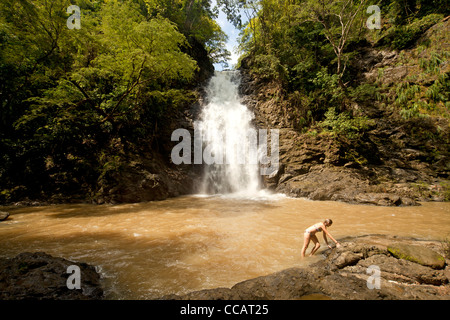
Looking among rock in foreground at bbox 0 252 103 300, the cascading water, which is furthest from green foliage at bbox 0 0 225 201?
rock in foreground at bbox 0 252 103 300

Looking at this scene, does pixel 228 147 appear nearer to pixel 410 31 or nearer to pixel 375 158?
pixel 375 158

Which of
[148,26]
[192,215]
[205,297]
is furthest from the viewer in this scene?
[148,26]

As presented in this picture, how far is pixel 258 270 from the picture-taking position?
11.0ft

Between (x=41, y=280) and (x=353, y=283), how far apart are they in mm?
3963

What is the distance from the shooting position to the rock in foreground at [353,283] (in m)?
2.23

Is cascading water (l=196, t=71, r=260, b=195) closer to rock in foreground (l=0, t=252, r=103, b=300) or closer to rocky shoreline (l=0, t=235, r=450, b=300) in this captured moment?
rocky shoreline (l=0, t=235, r=450, b=300)

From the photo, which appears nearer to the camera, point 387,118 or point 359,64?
point 387,118

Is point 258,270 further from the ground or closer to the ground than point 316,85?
closer to the ground

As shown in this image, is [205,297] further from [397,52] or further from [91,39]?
[397,52]

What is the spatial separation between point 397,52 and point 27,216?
21.0 meters

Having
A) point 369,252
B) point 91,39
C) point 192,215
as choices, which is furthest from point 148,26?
point 369,252

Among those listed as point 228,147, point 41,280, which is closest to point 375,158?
point 228,147

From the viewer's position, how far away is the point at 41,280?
2467 millimetres

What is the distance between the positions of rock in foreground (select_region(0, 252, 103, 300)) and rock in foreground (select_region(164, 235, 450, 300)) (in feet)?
4.26
